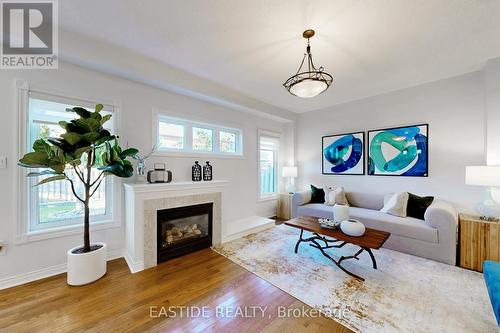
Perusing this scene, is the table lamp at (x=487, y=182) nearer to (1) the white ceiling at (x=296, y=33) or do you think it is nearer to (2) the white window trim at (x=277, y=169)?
(1) the white ceiling at (x=296, y=33)

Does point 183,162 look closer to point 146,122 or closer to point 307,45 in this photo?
point 146,122

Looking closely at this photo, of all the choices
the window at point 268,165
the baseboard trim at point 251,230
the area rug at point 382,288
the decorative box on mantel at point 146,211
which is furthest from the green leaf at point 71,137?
the window at point 268,165

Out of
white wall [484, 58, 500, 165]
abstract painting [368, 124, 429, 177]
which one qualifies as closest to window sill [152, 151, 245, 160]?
abstract painting [368, 124, 429, 177]

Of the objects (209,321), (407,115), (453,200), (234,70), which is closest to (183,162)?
(234,70)

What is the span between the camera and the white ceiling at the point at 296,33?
171cm

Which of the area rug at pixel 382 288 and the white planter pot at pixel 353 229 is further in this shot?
the white planter pot at pixel 353 229

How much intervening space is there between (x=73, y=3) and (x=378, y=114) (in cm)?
467

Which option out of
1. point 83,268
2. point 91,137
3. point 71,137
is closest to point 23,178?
point 71,137

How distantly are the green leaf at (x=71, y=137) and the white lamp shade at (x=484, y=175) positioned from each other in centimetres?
461

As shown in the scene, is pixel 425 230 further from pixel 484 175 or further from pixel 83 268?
pixel 83 268

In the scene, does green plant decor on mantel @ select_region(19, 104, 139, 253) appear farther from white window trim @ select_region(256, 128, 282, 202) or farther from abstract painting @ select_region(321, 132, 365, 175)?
abstract painting @ select_region(321, 132, 365, 175)

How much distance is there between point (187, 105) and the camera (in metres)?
3.35

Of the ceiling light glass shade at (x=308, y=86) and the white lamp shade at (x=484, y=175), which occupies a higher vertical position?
the ceiling light glass shade at (x=308, y=86)

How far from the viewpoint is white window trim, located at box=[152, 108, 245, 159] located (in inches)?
119
